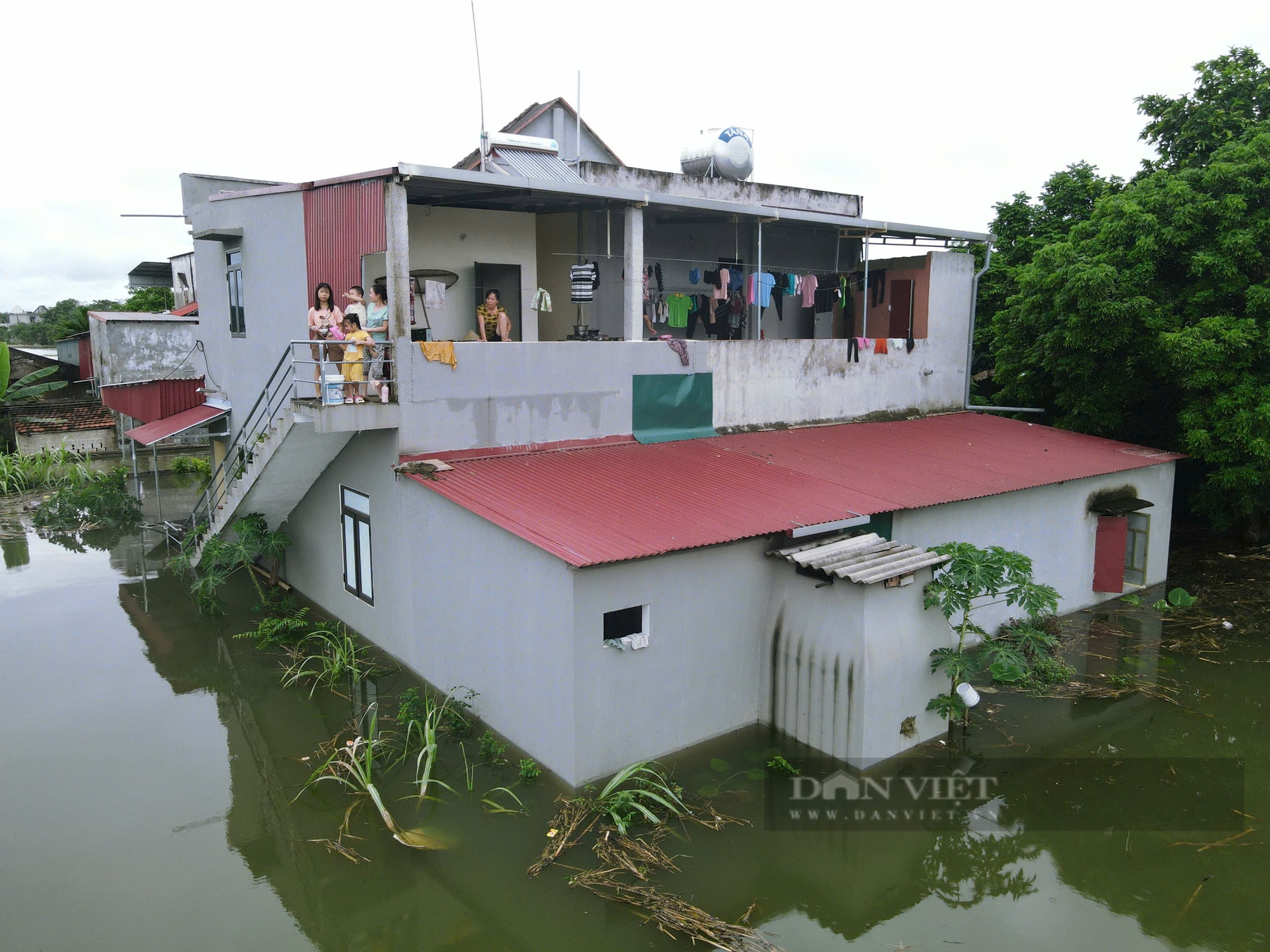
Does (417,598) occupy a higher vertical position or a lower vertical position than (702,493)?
lower

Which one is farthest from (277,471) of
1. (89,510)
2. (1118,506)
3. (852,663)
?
(1118,506)

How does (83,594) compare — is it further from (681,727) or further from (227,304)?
(681,727)

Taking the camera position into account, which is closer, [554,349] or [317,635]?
[554,349]

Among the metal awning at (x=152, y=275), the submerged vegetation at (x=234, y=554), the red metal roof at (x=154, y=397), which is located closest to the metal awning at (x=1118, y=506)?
the submerged vegetation at (x=234, y=554)

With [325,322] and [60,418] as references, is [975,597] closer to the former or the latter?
[325,322]

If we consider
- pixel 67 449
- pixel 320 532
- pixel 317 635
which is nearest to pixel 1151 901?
pixel 317 635

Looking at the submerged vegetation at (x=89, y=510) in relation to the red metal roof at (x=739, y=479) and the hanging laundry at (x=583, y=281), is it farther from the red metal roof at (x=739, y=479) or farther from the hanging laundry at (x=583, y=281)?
the red metal roof at (x=739, y=479)

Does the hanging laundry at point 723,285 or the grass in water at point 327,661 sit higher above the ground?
the hanging laundry at point 723,285

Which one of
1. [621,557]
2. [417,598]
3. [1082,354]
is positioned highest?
[1082,354]

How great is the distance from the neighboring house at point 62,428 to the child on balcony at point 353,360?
18582mm

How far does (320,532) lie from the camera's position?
13477mm

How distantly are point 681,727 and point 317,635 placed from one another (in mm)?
6031
